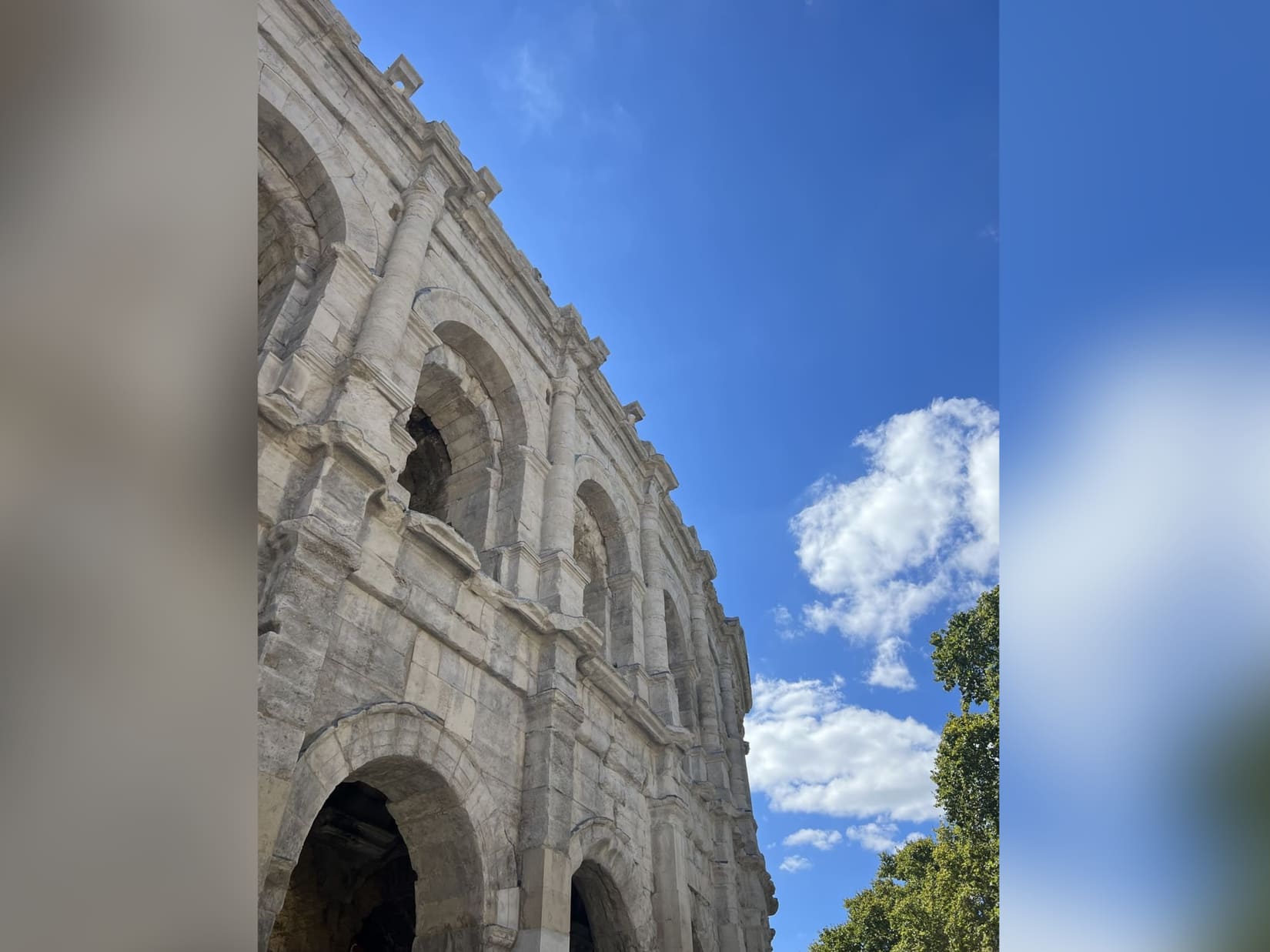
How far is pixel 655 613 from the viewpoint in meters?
15.3

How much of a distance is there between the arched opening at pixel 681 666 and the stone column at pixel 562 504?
4833 millimetres

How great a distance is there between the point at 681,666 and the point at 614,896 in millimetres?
7496

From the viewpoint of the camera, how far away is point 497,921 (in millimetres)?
7566

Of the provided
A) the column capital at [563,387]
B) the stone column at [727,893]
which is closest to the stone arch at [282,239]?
the column capital at [563,387]

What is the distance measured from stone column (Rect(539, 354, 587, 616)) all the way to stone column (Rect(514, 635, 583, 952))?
101 centimetres

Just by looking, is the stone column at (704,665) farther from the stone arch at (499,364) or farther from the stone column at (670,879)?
the stone arch at (499,364)

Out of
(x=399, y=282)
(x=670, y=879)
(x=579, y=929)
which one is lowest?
(x=579, y=929)

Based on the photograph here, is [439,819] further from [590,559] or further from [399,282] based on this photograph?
[590,559]

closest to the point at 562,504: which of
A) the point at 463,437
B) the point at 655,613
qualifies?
the point at 463,437

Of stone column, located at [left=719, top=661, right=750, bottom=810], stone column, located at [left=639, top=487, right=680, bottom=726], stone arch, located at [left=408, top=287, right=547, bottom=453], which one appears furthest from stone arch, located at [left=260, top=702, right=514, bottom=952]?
stone column, located at [left=719, top=661, right=750, bottom=810]
